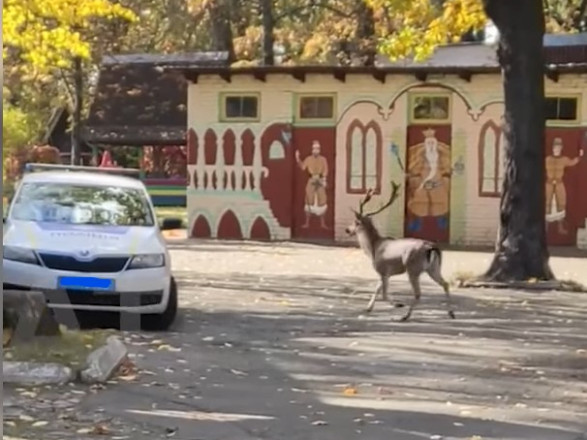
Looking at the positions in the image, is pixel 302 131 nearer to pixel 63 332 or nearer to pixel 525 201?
pixel 525 201

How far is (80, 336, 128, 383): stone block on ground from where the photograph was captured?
30.5 ft

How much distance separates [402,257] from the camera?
573 inches

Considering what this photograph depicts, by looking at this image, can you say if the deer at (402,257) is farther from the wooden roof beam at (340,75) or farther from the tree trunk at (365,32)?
the tree trunk at (365,32)

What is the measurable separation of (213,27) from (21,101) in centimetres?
1674

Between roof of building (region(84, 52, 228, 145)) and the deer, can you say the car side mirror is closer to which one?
the deer

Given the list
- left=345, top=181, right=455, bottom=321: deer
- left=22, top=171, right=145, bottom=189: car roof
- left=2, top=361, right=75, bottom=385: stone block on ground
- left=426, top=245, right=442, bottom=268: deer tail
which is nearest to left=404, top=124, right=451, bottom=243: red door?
left=345, top=181, right=455, bottom=321: deer

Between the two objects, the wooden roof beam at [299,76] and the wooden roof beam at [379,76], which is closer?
the wooden roof beam at [379,76]

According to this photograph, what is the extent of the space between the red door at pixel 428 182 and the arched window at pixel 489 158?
702 mm

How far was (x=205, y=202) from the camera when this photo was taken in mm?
28797

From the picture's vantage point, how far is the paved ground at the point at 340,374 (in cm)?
800

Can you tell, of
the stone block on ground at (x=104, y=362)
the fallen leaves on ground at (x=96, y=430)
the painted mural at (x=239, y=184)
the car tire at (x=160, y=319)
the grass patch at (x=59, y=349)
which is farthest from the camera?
the painted mural at (x=239, y=184)

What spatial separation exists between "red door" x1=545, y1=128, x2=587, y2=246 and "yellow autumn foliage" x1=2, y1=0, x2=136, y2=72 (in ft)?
31.3

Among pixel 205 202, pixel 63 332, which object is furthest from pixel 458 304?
pixel 205 202

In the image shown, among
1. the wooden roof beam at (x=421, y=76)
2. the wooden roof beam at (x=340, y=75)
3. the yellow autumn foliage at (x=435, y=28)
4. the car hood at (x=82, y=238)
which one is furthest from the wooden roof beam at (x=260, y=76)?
the car hood at (x=82, y=238)
